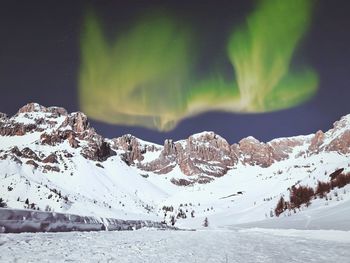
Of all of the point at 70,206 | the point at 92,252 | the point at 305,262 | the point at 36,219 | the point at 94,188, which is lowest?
the point at 305,262

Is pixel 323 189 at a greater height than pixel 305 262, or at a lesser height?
greater

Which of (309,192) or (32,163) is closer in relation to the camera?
(309,192)

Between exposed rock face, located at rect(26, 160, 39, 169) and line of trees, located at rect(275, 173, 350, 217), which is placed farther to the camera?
exposed rock face, located at rect(26, 160, 39, 169)

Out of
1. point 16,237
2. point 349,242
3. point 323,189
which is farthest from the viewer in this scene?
point 323,189

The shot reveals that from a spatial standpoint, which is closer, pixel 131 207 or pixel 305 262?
pixel 305 262

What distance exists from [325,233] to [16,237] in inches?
527

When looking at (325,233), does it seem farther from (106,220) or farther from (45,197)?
(45,197)

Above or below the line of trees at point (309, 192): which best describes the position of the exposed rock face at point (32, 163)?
above

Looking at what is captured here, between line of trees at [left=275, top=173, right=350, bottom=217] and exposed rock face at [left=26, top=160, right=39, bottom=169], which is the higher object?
exposed rock face at [left=26, top=160, right=39, bottom=169]

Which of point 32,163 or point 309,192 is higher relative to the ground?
point 32,163

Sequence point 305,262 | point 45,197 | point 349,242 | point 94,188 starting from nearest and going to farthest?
point 305,262 < point 349,242 < point 45,197 < point 94,188

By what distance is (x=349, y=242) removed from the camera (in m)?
14.8

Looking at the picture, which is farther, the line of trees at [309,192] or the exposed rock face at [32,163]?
the exposed rock face at [32,163]

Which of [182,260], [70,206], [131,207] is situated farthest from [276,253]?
[131,207]
